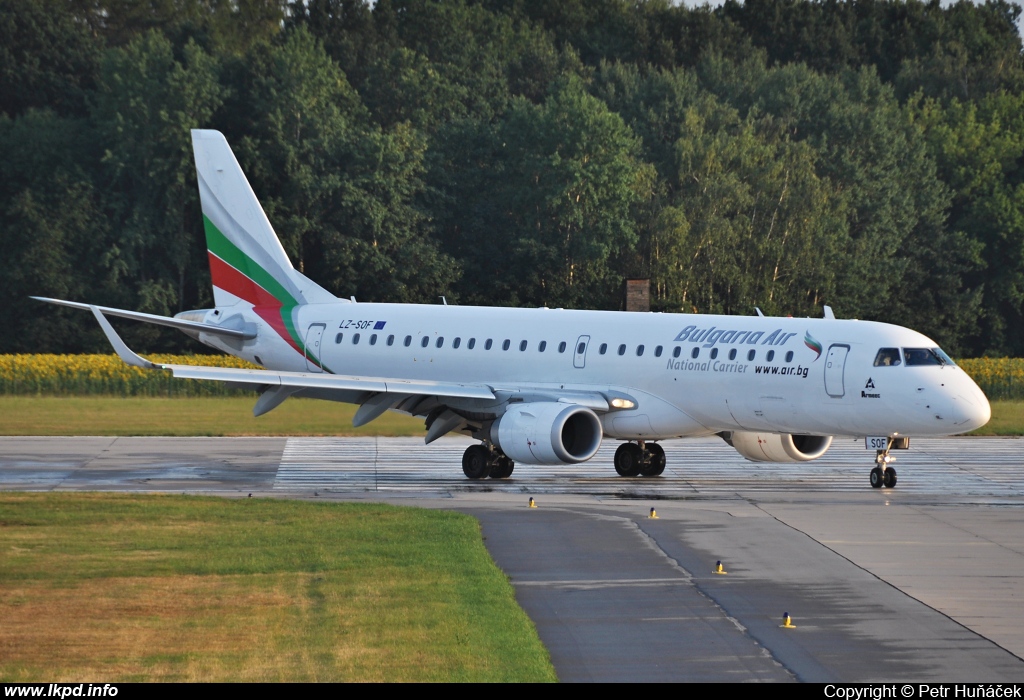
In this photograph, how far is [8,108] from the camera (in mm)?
74312

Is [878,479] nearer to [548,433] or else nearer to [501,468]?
[548,433]

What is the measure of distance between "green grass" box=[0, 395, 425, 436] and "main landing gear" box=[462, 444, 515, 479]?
6.80m

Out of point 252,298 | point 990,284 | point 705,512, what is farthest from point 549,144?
point 705,512

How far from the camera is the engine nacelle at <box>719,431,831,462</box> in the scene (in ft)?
98.6

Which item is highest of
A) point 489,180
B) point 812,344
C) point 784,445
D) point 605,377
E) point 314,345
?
point 489,180

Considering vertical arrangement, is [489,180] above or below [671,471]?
above

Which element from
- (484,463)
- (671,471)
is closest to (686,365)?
(671,471)

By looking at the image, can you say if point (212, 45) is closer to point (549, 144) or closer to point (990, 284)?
point (549, 144)

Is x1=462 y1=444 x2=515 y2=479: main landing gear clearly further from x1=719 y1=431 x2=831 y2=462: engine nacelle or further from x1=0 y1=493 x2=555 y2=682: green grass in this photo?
x1=0 y1=493 x2=555 y2=682: green grass

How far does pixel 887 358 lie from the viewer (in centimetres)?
2728

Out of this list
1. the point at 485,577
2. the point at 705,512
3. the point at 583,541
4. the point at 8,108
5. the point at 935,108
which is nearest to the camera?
the point at 485,577

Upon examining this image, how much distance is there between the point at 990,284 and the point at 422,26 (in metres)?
38.5

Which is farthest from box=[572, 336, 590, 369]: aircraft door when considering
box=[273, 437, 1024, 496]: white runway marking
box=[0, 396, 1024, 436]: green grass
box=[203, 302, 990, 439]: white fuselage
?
box=[0, 396, 1024, 436]: green grass

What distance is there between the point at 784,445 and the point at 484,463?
241 inches
